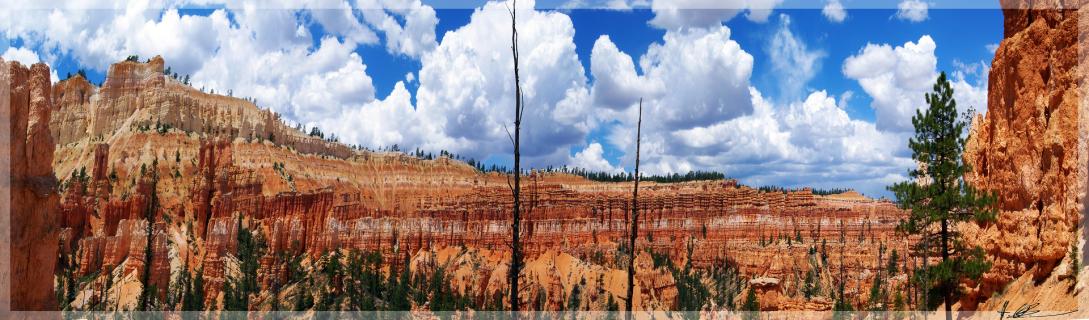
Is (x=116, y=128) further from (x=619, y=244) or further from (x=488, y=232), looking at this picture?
(x=619, y=244)

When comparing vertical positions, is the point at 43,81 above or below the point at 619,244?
above

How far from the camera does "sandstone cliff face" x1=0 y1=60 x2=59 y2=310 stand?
1738 cm

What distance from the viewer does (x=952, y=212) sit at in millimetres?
22125

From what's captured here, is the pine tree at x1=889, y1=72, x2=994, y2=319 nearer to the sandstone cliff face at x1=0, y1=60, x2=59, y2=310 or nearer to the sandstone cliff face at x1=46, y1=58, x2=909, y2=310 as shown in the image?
the sandstone cliff face at x1=0, y1=60, x2=59, y2=310

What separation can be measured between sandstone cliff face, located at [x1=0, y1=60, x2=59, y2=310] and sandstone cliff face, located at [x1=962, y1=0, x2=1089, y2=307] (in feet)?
78.6

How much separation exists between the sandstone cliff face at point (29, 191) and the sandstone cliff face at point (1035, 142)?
943 inches

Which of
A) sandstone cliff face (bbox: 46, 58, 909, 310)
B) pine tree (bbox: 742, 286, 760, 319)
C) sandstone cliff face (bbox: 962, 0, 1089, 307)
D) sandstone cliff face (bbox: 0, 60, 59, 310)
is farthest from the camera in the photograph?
sandstone cliff face (bbox: 46, 58, 909, 310)

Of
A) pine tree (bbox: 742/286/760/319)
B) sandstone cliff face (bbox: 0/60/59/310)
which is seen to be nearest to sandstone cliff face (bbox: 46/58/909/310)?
pine tree (bbox: 742/286/760/319)

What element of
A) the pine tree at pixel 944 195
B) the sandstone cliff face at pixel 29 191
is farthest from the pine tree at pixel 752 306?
the sandstone cliff face at pixel 29 191

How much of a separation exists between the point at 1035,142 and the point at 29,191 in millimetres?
24508

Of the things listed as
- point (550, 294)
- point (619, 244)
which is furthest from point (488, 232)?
point (550, 294)

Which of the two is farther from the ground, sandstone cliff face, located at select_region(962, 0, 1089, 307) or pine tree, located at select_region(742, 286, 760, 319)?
sandstone cliff face, located at select_region(962, 0, 1089, 307)

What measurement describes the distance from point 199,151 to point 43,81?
315 ft

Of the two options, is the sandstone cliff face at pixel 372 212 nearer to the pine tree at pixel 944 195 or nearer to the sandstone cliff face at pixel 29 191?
the pine tree at pixel 944 195
